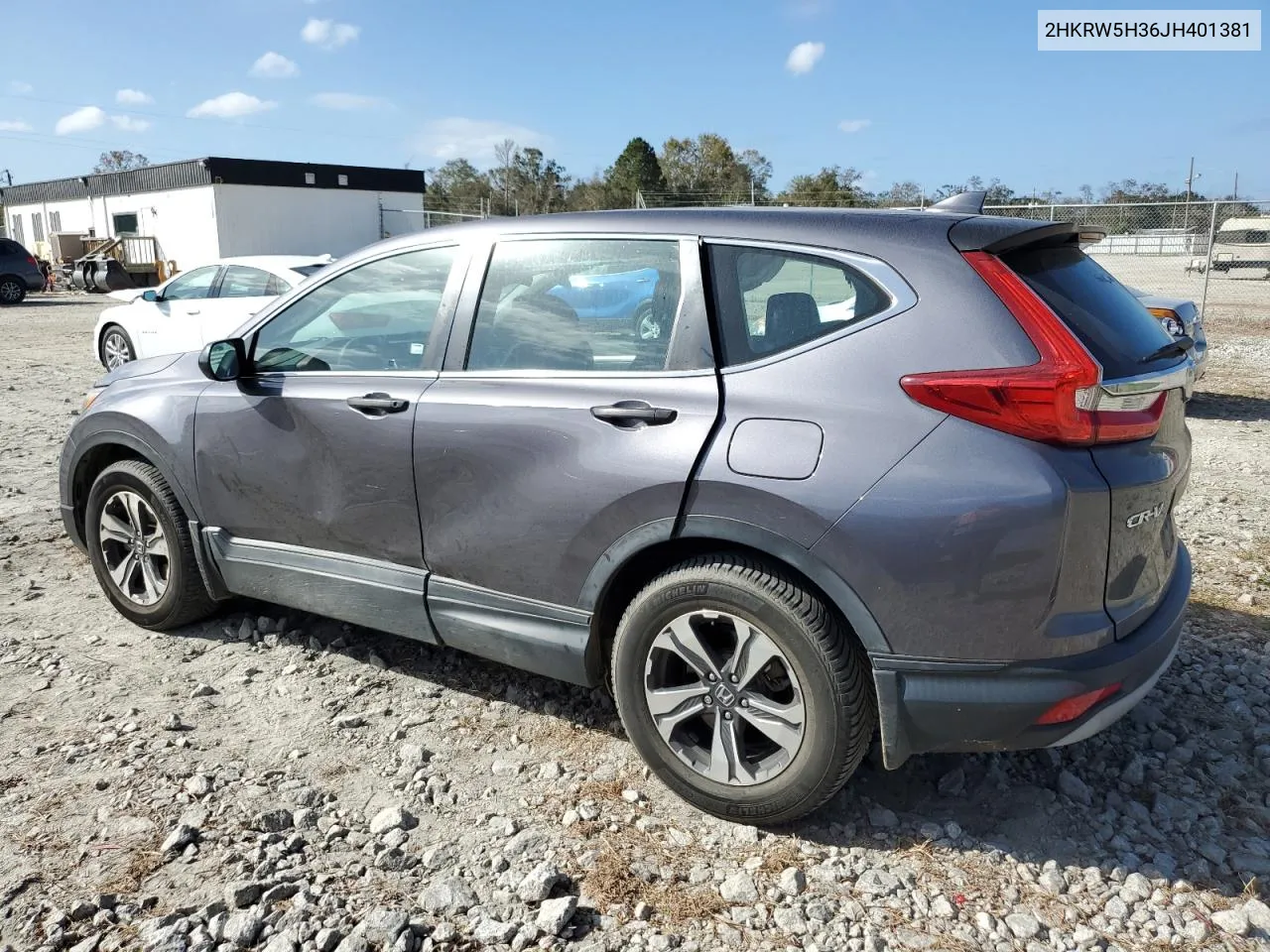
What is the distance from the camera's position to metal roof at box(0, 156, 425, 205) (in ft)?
106

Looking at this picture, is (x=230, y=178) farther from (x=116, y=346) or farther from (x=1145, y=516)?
(x=1145, y=516)

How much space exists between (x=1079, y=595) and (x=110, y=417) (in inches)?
154

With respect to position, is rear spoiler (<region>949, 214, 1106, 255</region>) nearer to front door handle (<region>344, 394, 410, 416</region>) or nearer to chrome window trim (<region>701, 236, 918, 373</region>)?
chrome window trim (<region>701, 236, 918, 373</region>)

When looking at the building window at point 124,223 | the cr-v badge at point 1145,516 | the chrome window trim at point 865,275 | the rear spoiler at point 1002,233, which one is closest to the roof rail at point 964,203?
the rear spoiler at point 1002,233

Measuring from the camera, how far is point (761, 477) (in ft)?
8.82

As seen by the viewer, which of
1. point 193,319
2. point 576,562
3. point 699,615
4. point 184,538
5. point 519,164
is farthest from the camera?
point 519,164

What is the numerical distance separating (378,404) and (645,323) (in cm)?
105

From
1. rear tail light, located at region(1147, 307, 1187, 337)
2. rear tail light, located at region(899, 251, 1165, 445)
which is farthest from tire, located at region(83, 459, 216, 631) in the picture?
rear tail light, located at region(1147, 307, 1187, 337)

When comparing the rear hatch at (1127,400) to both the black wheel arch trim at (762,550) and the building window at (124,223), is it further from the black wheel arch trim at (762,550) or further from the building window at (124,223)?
the building window at (124,223)

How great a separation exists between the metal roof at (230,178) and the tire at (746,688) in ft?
110

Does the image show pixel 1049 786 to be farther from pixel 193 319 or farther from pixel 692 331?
pixel 193 319

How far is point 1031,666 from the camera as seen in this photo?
8.31 ft

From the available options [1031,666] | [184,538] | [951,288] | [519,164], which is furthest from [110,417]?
[519,164]

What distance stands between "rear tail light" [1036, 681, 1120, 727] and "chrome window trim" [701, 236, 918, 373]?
44.2 inches
